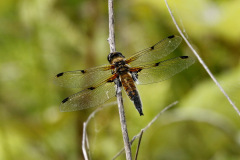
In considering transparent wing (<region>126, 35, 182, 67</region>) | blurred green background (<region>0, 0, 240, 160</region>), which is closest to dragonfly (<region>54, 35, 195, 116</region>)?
transparent wing (<region>126, 35, 182, 67</region>)

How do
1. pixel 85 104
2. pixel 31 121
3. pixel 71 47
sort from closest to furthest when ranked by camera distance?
pixel 85 104 → pixel 31 121 → pixel 71 47

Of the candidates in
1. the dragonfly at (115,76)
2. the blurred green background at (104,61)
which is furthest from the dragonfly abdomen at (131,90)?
the blurred green background at (104,61)

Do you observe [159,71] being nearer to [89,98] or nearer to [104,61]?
[89,98]

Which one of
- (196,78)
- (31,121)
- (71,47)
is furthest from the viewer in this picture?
(71,47)

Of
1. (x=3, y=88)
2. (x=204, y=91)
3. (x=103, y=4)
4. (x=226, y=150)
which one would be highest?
(x=103, y=4)

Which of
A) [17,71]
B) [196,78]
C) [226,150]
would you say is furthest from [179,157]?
[17,71]

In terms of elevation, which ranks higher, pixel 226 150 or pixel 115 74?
pixel 115 74

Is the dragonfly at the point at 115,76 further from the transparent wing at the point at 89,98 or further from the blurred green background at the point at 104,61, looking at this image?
the blurred green background at the point at 104,61

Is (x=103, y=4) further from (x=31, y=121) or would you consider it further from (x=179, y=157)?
(x=179, y=157)
